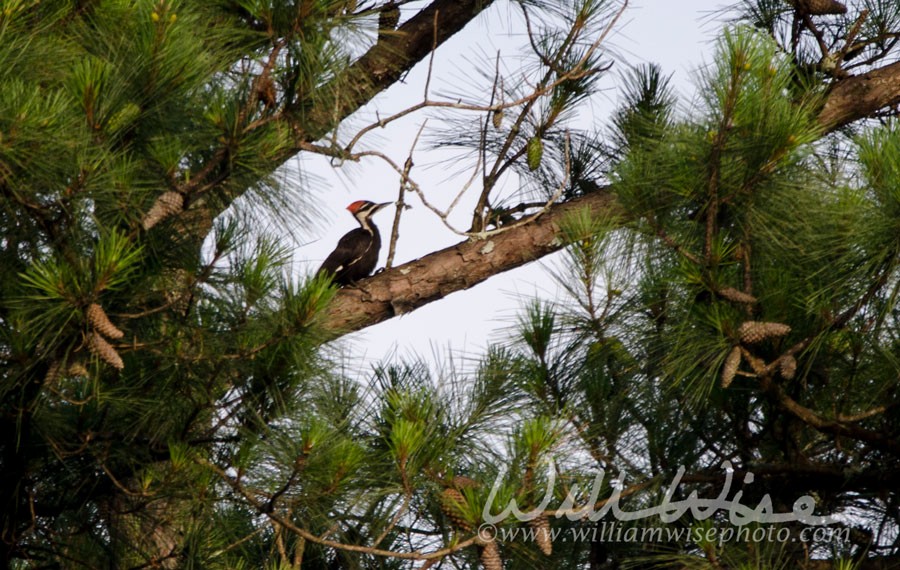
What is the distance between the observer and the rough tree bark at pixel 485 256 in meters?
3.27

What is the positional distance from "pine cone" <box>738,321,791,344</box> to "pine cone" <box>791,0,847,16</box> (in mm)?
1522

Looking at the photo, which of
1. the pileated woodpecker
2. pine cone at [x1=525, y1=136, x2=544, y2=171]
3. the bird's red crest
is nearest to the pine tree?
pine cone at [x1=525, y1=136, x2=544, y2=171]

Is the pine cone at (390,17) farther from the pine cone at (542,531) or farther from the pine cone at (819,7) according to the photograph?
the pine cone at (542,531)

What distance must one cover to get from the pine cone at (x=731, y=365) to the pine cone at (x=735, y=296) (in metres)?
0.09

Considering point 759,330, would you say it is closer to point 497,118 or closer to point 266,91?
point 266,91

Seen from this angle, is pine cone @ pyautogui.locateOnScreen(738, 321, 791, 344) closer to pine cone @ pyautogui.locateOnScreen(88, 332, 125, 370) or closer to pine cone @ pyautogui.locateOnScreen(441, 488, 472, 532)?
A: pine cone @ pyautogui.locateOnScreen(441, 488, 472, 532)

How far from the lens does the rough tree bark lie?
10.7 ft

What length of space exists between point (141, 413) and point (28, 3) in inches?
33.8

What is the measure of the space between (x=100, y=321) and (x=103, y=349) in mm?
52

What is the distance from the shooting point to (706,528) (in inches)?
86.9

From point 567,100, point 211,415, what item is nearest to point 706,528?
point 211,415

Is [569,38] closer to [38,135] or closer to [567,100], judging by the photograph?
[567,100]

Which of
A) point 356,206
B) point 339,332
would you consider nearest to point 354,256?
point 356,206

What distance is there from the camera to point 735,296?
2.20 m
